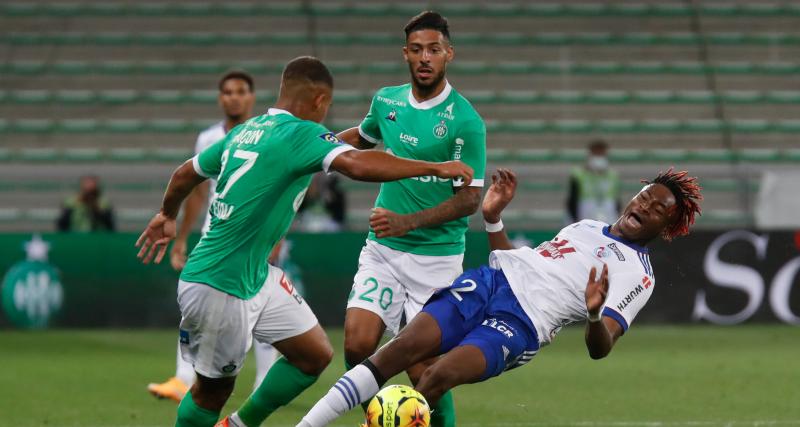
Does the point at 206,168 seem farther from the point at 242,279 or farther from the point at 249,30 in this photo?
the point at 249,30

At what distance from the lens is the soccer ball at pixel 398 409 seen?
19.5 feet

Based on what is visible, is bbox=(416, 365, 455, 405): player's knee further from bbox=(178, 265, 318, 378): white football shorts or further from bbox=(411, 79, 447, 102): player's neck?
bbox=(411, 79, 447, 102): player's neck

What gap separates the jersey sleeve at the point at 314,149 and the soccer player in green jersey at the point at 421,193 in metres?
1.09

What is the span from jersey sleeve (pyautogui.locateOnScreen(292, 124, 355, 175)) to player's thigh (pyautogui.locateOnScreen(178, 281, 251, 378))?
0.75 meters

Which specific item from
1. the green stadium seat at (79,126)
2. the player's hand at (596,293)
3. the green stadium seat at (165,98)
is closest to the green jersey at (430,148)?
the player's hand at (596,293)

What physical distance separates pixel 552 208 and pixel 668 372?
23.2ft

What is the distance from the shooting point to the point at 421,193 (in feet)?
23.6

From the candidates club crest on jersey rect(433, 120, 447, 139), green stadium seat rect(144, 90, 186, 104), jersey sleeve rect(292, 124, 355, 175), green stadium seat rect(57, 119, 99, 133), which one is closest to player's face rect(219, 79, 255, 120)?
club crest on jersey rect(433, 120, 447, 139)

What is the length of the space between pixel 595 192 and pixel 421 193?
9432 mm

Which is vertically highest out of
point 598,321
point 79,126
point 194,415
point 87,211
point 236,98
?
point 236,98

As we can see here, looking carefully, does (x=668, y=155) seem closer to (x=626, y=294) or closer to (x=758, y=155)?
(x=758, y=155)

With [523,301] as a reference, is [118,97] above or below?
above

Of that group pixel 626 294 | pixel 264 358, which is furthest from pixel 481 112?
pixel 626 294

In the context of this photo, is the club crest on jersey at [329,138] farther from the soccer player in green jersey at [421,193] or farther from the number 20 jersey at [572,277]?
the number 20 jersey at [572,277]
